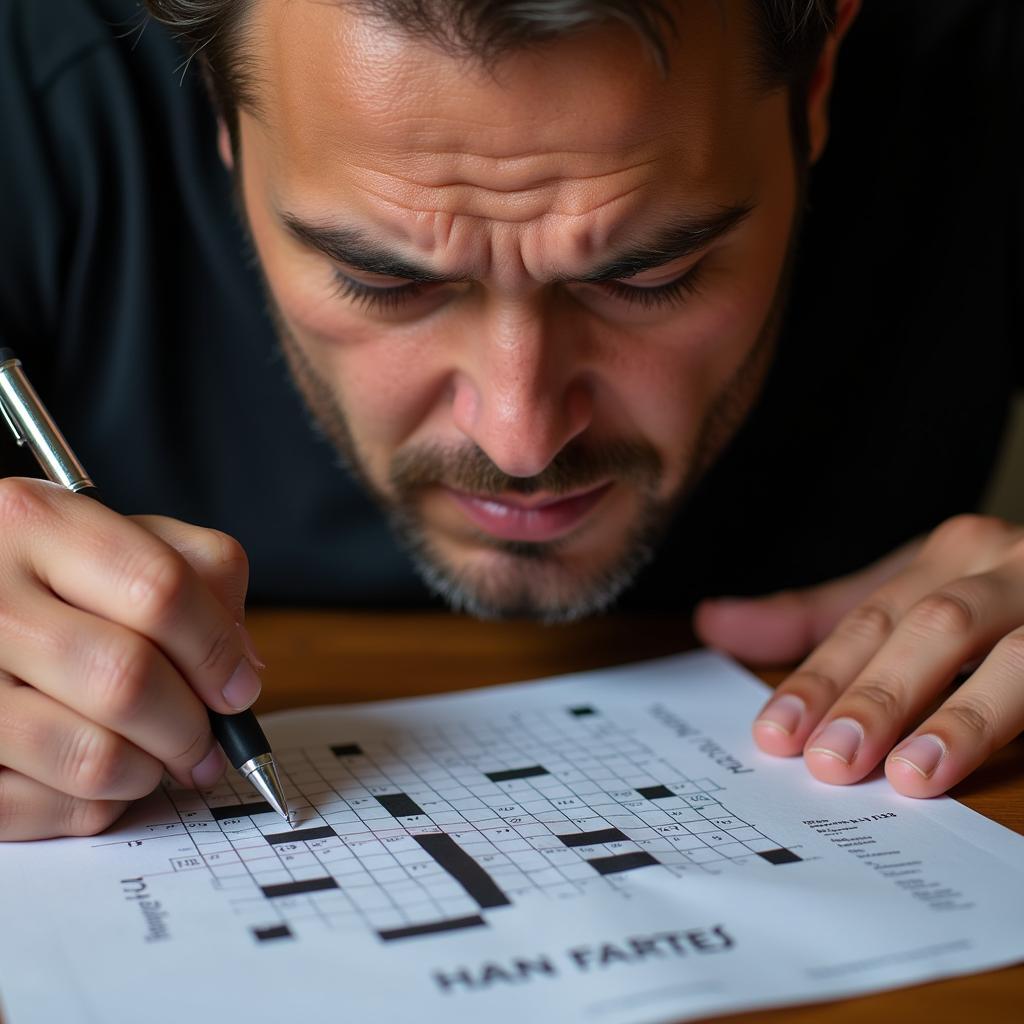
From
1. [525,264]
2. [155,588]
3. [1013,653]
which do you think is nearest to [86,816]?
[155,588]

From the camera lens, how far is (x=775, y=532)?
5.53ft

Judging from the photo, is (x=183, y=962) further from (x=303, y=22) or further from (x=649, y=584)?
(x=649, y=584)

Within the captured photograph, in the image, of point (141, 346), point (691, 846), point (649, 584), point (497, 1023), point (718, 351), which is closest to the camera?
point (497, 1023)

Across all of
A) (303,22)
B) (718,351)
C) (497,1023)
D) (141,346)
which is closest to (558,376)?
(718,351)

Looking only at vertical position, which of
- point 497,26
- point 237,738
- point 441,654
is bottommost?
point 441,654

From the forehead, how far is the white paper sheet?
431 millimetres

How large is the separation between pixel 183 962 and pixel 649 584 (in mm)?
1069

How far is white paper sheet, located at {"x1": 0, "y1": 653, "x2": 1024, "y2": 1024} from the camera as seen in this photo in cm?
65

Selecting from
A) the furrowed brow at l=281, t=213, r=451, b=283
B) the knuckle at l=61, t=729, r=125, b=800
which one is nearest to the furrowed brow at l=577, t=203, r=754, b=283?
the furrowed brow at l=281, t=213, r=451, b=283

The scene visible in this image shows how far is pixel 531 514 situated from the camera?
118cm

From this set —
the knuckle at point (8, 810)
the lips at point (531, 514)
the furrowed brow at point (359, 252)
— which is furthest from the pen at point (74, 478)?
the lips at point (531, 514)

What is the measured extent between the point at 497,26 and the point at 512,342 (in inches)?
9.2

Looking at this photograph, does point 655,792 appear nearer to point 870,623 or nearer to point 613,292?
point 870,623

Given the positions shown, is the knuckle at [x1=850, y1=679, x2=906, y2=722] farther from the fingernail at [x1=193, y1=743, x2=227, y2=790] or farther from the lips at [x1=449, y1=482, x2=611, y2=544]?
the fingernail at [x1=193, y1=743, x2=227, y2=790]
